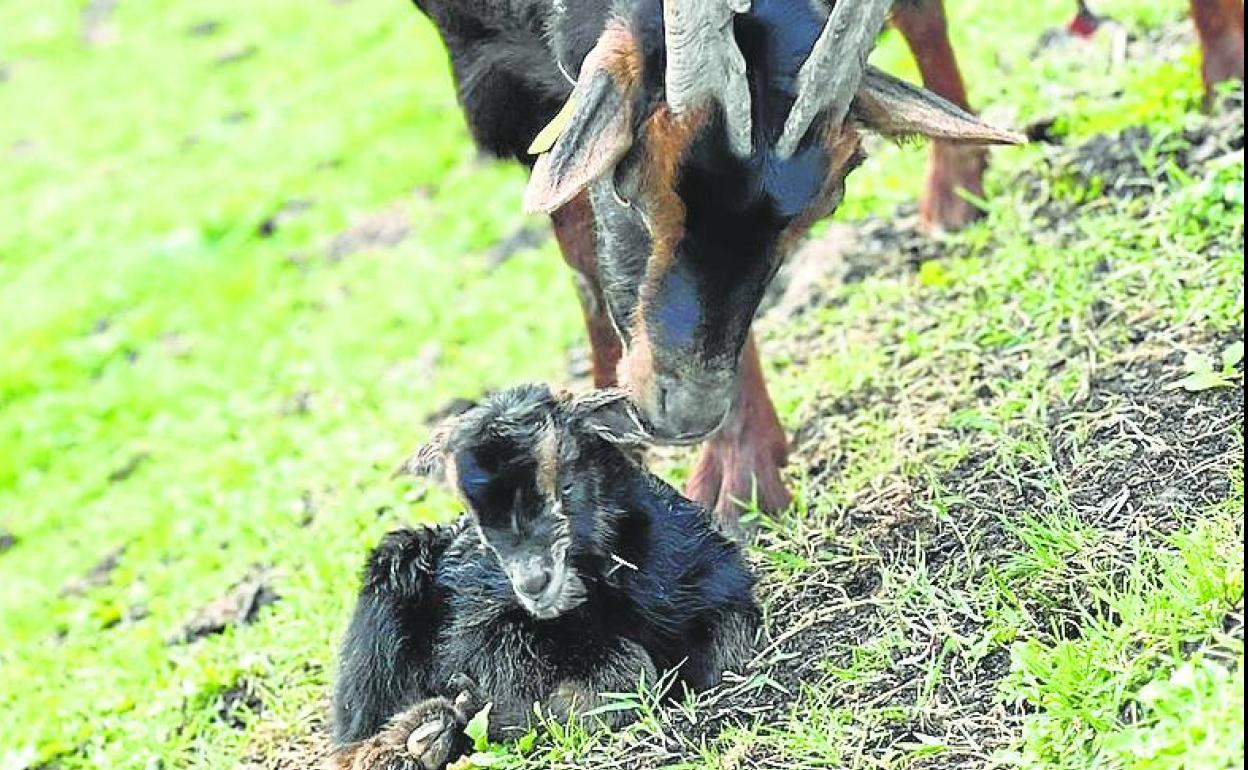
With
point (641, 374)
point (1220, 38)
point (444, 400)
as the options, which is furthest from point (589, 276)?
point (1220, 38)

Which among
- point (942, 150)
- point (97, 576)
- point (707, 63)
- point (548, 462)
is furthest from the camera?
point (97, 576)

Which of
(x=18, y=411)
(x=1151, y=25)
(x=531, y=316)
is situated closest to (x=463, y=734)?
(x=531, y=316)

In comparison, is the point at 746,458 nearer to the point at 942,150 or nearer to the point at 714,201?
the point at 714,201

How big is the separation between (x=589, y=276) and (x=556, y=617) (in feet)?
6.00

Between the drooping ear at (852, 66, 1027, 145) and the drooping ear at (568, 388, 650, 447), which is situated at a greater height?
the drooping ear at (852, 66, 1027, 145)

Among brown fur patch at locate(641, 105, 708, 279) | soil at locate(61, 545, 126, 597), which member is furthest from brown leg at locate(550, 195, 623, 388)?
soil at locate(61, 545, 126, 597)

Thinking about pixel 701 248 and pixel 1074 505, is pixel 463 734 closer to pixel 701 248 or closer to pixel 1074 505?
pixel 701 248

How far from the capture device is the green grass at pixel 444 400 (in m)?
4.42

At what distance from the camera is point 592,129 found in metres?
4.35

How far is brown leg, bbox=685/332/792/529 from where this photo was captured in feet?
19.1

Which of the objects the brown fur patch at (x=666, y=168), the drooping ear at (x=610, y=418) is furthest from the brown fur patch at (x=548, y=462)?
the brown fur patch at (x=666, y=168)

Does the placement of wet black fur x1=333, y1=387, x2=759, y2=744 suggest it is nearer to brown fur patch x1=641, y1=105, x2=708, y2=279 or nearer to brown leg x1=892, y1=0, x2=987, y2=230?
brown fur patch x1=641, y1=105, x2=708, y2=279

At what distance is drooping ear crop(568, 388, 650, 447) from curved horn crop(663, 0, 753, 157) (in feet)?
2.74

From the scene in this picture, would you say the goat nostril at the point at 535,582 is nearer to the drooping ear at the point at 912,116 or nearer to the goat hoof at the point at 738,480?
the goat hoof at the point at 738,480
